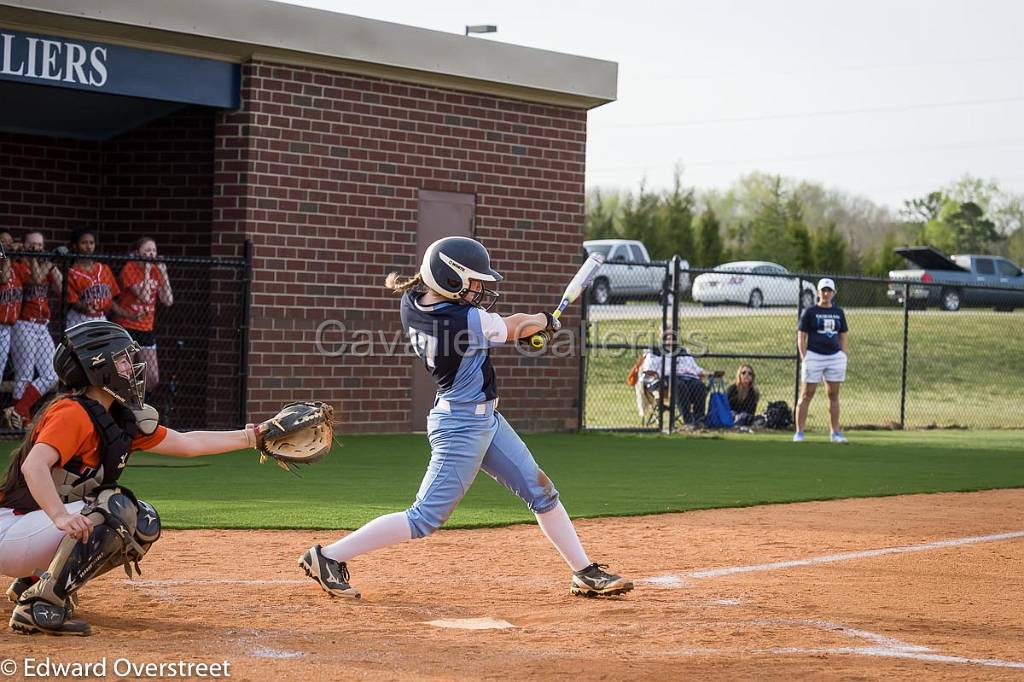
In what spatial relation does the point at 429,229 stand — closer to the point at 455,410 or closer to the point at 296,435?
the point at 455,410

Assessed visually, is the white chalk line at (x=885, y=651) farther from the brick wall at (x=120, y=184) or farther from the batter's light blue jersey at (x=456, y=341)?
the brick wall at (x=120, y=184)

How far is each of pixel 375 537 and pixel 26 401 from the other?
8987 millimetres

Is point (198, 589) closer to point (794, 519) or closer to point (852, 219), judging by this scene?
point (794, 519)

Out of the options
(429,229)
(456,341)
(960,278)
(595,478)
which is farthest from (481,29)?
(960,278)

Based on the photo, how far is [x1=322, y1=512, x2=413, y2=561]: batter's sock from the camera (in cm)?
650

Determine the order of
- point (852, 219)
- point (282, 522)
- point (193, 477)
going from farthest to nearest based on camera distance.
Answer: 1. point (852, 219)
2. point (193, 477)
3. point (282, 522)

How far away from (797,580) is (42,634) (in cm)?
404

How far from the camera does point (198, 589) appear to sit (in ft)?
22.3

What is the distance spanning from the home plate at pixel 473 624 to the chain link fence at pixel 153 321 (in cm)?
860

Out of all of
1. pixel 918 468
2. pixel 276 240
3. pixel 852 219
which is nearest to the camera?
pixel 918 468

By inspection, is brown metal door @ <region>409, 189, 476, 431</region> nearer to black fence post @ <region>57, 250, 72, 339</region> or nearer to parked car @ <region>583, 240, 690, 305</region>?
black fence post @ <region>57, 250, 72, 339</region>

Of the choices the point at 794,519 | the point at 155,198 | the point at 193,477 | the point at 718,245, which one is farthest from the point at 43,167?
the point at 718,245

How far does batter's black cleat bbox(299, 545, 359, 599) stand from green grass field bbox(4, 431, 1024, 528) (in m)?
2.52

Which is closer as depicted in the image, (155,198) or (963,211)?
(155,198)
